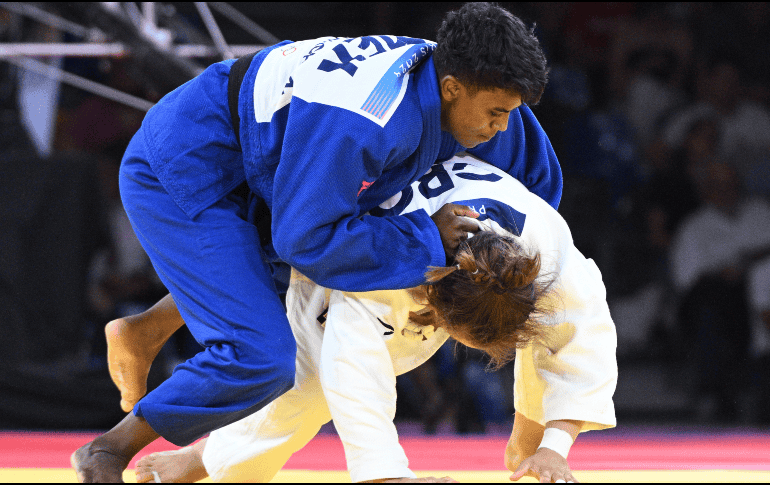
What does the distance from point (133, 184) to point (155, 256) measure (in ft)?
0.52

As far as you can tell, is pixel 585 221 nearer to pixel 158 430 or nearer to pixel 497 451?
pixel 497 451

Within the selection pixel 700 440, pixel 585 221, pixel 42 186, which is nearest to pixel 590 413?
pixel 700 440

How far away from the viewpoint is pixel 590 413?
1309 millimetres

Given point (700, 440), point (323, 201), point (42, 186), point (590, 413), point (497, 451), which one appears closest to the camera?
point (323, 201)

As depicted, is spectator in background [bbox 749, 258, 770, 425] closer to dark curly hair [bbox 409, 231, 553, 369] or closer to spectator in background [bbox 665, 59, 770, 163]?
spectator in background [bbox 665, 59, 770, 163]

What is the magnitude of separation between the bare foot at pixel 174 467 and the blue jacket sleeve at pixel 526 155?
89 cm

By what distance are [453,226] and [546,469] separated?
0.44 m

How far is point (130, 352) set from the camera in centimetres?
163

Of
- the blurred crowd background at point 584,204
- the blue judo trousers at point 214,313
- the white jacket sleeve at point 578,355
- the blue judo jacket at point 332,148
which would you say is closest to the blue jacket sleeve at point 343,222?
the blue judo jacket at point 332,148

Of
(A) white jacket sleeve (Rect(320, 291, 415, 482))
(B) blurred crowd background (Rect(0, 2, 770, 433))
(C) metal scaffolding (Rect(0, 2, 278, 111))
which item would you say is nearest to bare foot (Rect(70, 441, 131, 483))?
(A) white jacket sleeve (Rect(320, 291, 415, 482))

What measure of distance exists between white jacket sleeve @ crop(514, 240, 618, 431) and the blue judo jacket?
271 mm

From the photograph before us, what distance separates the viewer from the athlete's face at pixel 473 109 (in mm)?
1278

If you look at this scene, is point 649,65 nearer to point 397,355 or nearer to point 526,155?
point 526,155

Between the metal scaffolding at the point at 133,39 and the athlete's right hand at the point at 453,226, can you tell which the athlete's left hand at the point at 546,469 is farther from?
the metal scaffolding at the point at 133,39
